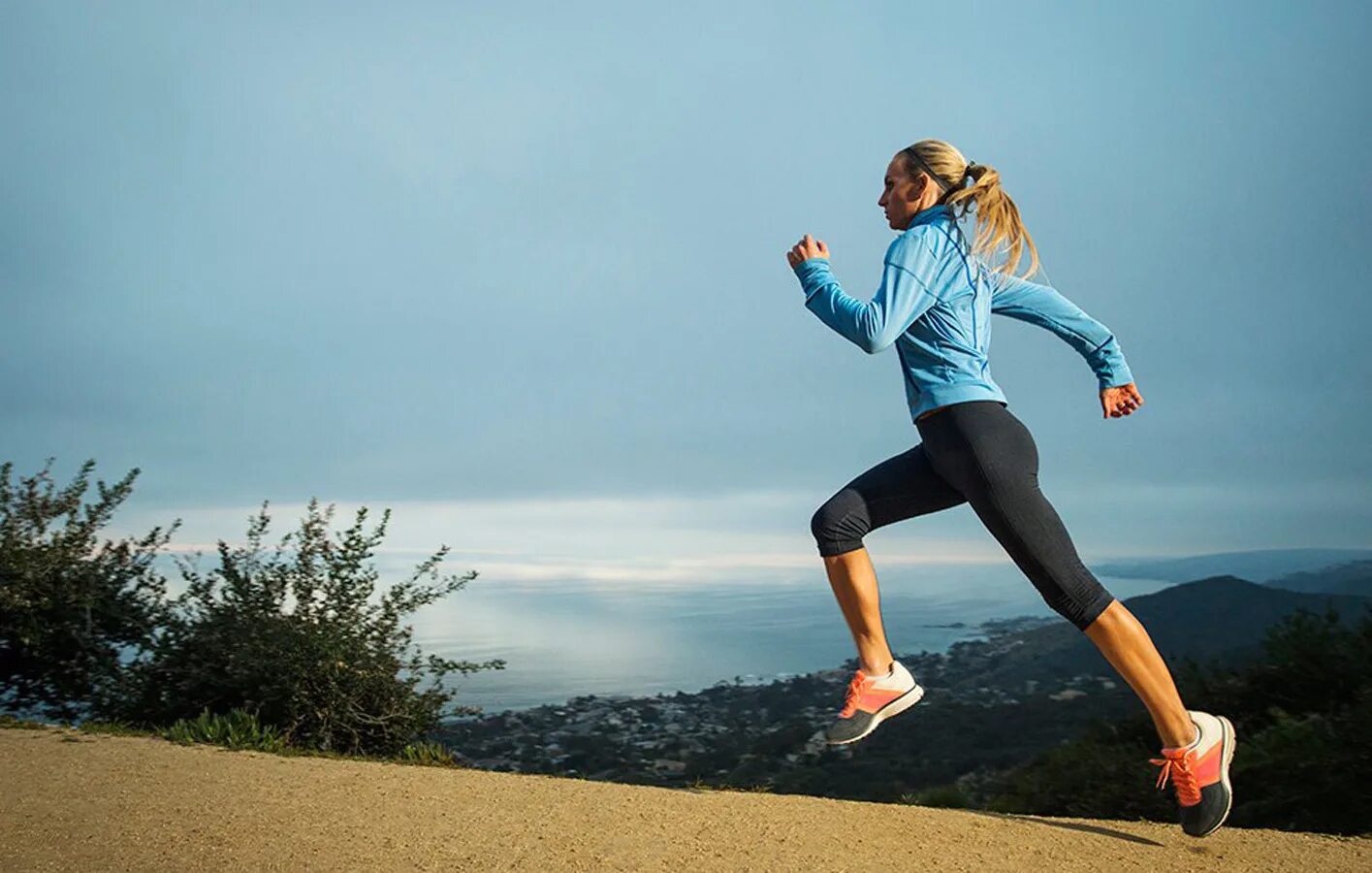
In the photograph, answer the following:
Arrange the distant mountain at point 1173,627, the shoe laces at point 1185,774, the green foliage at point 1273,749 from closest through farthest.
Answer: the shoe laces at point 1185,774, the green foliage at point 1273,749, the distant mountain at point 1173,627

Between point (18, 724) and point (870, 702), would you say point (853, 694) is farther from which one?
point (18, 724)

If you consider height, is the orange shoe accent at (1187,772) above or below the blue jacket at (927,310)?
below

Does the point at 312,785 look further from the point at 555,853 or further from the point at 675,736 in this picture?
the point at 675,736

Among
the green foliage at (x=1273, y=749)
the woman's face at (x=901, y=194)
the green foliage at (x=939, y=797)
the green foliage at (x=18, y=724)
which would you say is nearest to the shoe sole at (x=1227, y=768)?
the green foliage at (x=1273, y=749)

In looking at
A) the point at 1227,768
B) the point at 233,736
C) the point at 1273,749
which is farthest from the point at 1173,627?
the point at 233,736

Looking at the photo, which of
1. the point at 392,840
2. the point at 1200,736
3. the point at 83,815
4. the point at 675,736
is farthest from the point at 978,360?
the point at 675,736

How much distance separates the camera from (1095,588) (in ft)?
11.9

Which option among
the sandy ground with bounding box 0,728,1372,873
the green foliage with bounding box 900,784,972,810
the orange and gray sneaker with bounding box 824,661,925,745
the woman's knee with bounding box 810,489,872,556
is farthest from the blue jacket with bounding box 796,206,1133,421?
the green foliage with bounding box 900,784,972,810

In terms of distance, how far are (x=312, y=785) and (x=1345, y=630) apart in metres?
5.17

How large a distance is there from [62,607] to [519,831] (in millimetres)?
5243

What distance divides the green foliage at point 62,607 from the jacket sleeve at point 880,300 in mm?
5956

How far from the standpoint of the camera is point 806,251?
3701mm

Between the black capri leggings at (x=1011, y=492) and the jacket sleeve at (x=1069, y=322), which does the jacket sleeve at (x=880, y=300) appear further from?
the jacket sleeve at (x=1069, y=322)

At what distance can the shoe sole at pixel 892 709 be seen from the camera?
388cm
